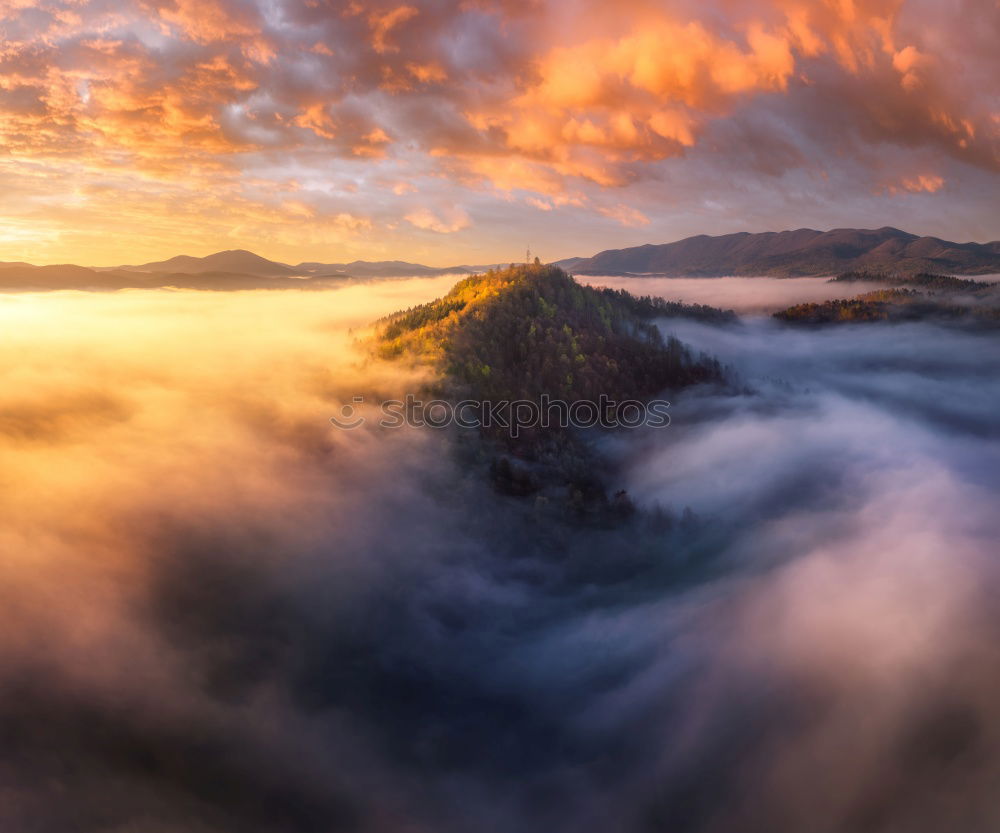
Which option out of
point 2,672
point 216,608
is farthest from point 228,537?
point 2,672

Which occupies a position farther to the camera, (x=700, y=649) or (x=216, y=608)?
(x=700, y=649)

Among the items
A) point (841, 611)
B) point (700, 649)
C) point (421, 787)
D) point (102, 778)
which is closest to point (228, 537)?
point (102, 778)

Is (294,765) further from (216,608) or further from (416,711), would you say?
(216,608)

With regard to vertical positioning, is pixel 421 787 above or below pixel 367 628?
below

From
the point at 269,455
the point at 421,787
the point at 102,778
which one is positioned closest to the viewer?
the point at 102,778

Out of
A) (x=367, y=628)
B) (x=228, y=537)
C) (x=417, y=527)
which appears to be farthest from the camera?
(x=417, y=527)

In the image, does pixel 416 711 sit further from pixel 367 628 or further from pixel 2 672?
pixel 2 672

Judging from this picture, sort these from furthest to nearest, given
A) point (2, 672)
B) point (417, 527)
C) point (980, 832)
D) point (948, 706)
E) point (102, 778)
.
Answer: point (417, 527), point (948, 706), point (980, 832), point (2, 672), point (102, 778)

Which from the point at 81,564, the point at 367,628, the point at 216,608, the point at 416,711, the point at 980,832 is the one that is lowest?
the point at 980,832

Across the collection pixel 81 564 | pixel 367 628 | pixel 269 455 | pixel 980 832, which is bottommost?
pixel 980 832
